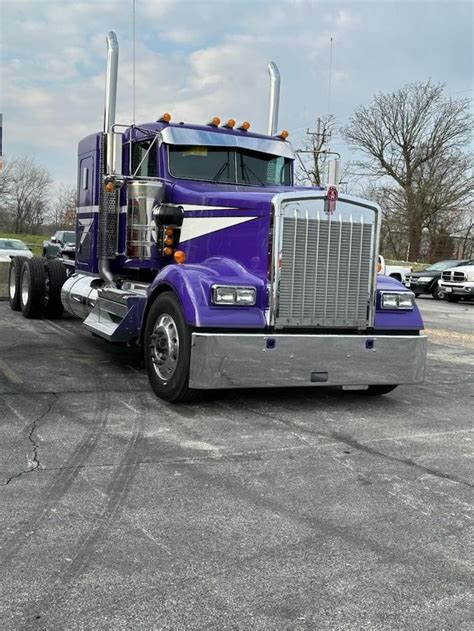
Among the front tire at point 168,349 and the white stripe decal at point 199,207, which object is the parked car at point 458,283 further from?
the front tire at point 168,349

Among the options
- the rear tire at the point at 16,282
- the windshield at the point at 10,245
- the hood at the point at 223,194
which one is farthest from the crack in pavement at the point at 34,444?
the windshield at the point at 10,245

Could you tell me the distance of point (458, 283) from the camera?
22.9m

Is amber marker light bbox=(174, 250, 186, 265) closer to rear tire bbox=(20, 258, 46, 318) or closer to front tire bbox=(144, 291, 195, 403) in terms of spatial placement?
front tire bbox=(144, 291, 195, 403)

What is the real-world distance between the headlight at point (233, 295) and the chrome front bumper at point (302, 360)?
0.28m

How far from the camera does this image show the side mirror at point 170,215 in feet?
22.2

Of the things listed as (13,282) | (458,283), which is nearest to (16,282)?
(13,282)

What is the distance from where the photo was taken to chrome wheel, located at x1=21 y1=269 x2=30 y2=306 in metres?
11.4

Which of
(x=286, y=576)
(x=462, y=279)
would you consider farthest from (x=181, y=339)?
(x=462, y=279)

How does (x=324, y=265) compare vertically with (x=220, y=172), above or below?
below

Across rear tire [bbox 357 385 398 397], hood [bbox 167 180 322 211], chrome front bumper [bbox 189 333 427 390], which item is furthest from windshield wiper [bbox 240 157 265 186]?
rear tire [bbox 357 385 398 397]

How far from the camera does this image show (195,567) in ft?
9.98

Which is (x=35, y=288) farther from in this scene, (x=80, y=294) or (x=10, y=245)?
(x=10, y=245)

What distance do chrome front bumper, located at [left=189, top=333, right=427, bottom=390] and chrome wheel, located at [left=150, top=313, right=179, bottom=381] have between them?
0.43m

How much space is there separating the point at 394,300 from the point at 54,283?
6.83 metres
